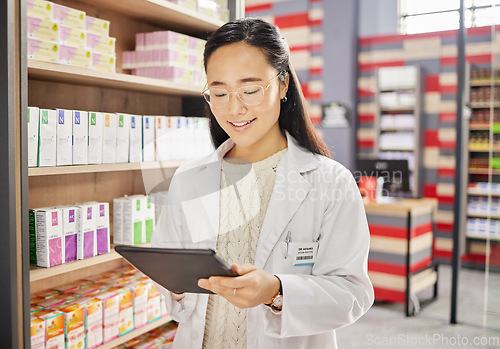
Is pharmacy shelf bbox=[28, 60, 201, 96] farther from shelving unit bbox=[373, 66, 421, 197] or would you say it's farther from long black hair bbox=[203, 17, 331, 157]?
shelving unit bbox=[373, 66, 421, 197]

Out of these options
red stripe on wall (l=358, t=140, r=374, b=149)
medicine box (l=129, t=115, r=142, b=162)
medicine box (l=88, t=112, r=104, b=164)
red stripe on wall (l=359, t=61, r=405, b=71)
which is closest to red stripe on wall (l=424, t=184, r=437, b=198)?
red stripe on wall (l=358, t=140, r=374, b=149)

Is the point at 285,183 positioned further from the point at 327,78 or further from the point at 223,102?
the point at 327,78

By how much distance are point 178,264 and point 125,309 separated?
4.99ft

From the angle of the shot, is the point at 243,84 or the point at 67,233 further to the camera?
the point at 67,233

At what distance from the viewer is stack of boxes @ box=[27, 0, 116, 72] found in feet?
6.63

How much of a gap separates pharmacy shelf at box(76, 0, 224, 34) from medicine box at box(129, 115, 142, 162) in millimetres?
624

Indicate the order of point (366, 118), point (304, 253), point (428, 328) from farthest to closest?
point (366, 118)
point (428, 328)
point (304, 253)

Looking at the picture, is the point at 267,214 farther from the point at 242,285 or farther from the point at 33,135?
the point at 33,135

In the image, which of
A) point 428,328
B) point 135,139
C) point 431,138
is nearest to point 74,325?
point 135,139

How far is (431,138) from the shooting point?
758 centimetres

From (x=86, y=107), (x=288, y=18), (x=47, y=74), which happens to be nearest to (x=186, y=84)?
(x=86, y=107)

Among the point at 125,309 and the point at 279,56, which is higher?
the point at 279,56

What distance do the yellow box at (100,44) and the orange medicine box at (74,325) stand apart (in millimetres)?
1265

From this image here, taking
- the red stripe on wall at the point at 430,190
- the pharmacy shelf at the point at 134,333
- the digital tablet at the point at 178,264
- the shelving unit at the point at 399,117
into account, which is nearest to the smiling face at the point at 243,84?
the digital tablet at the point at 178,264
